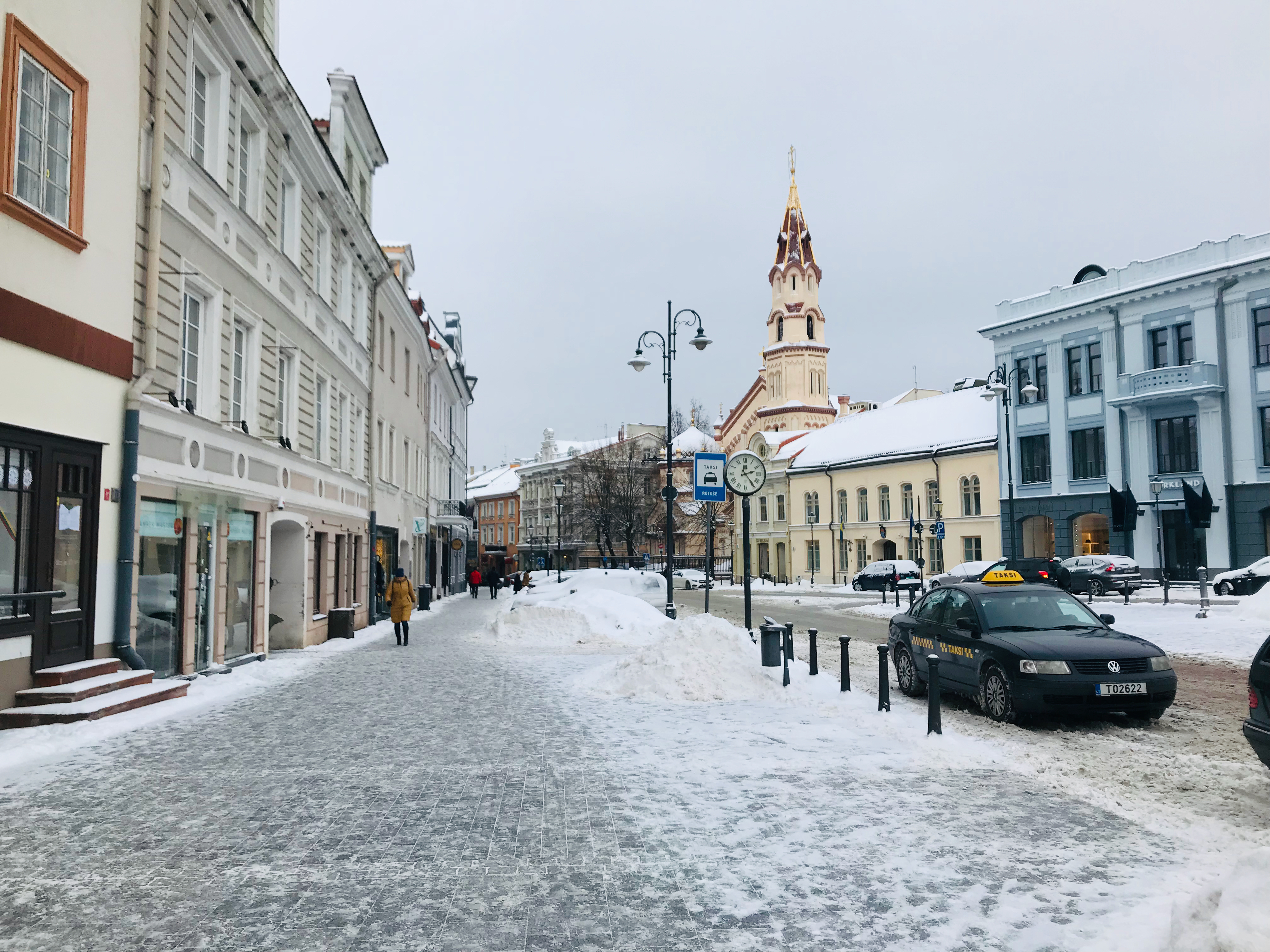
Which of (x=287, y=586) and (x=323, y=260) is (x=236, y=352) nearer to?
(x=287, y=586)

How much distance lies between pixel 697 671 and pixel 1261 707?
6.94 meters

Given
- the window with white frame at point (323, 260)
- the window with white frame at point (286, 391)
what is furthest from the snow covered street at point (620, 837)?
the window with white frame at point (323, 260)

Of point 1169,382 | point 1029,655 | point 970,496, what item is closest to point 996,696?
Result: point 1029,655

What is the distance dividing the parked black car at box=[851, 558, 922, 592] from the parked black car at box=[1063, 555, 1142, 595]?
939 cm

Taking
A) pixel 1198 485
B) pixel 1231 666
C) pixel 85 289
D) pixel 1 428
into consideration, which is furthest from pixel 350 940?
pixel 1198 485

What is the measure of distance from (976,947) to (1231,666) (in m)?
14.3

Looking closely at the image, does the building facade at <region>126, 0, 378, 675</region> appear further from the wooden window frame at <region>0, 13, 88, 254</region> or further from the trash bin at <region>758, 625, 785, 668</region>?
the trash bin at <region>758, 625, 785, 668</region>

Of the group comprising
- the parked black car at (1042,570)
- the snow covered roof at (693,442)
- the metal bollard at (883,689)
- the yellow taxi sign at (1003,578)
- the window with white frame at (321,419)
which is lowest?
the metal bollard at (883,689)

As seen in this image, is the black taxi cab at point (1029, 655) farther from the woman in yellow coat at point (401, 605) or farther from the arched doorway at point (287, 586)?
the arched doorway at point (287, 586)

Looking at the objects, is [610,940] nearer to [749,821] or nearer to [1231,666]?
[749,821]

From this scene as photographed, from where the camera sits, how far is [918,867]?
5457 mm

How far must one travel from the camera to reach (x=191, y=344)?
542 inches

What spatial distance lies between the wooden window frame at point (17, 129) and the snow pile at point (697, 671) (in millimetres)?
8317

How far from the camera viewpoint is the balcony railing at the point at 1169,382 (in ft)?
137
